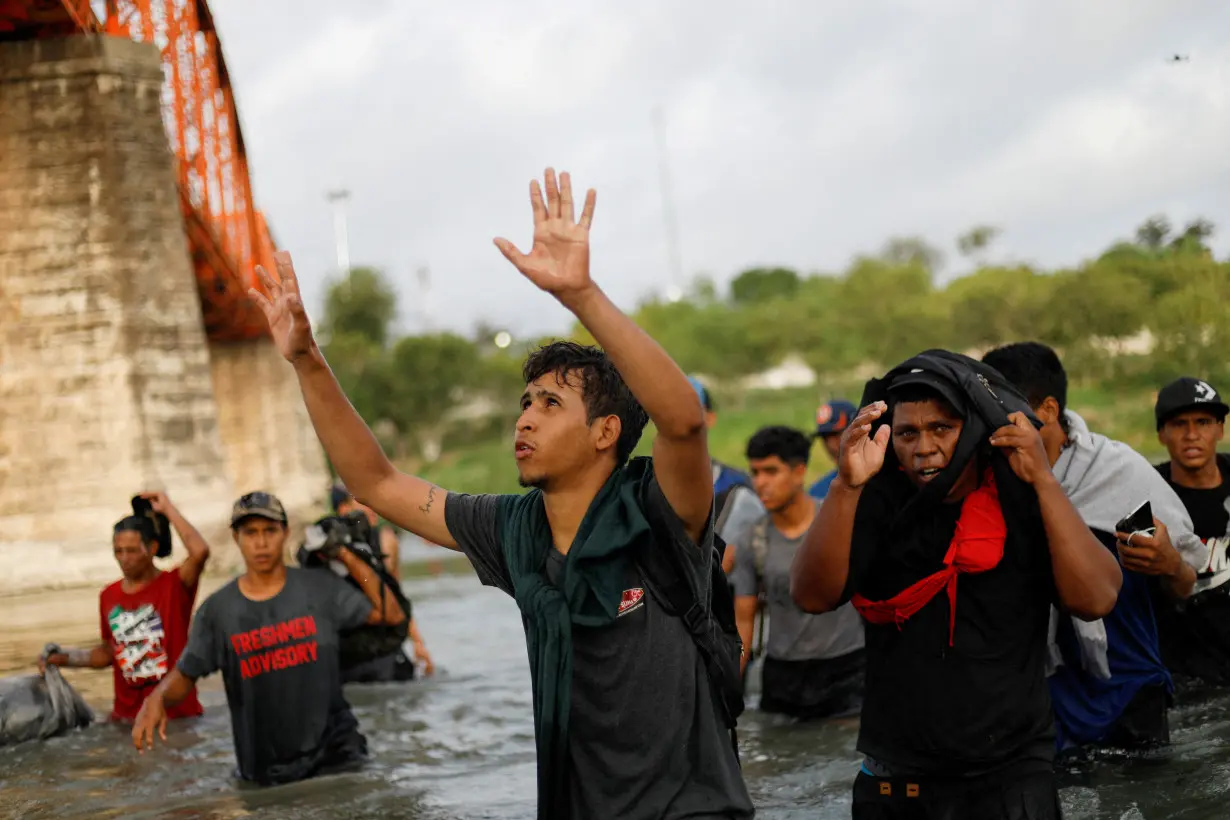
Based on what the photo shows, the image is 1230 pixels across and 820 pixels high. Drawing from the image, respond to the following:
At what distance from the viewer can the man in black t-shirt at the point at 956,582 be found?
3.52 metres

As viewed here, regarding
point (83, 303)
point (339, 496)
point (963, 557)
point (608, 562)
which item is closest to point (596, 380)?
point (608, 562)

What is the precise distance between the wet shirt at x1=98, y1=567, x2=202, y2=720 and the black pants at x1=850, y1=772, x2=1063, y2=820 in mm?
4767

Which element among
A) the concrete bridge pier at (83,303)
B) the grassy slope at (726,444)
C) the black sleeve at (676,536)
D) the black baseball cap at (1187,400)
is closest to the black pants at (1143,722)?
the black baseball cap at (1187,400)

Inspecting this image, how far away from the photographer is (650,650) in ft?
10.6

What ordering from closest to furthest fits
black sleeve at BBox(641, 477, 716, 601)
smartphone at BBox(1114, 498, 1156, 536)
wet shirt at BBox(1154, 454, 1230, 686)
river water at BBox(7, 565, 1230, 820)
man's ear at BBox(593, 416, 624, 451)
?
black sleeve at BBox(641, 477, 716, 601) < man's ear at BBox(593, 416, 624, 451) < smartphone at BBox(1114, 498, 1156, 536) < river water at BBox(7, 565, 1230, 820) < wet shirt at BBox(1154, 454, 1230, 686)

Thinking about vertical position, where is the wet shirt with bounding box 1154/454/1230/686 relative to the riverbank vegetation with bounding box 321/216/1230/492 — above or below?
below

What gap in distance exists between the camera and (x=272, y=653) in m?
5.91

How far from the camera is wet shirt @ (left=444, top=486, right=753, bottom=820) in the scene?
316 cm

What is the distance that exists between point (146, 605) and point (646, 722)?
4994mm

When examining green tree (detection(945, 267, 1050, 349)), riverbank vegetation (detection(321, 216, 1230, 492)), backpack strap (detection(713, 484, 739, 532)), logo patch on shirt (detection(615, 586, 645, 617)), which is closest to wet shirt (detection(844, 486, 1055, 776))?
logo patch on shirt (detection(615, 586, 645, 617))

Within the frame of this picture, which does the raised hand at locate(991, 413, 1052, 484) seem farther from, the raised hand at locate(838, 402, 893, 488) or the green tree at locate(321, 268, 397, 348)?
the green tree at locate(321, 268, 397, 348)

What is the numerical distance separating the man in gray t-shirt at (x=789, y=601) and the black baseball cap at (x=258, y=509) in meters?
2.31

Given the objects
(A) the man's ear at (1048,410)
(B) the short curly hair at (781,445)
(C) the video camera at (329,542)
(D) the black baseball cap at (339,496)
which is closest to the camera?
(A) the man's ear at (1048,410)

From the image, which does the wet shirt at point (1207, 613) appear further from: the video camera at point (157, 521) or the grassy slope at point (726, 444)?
the grassy slope at point (726, 444)
